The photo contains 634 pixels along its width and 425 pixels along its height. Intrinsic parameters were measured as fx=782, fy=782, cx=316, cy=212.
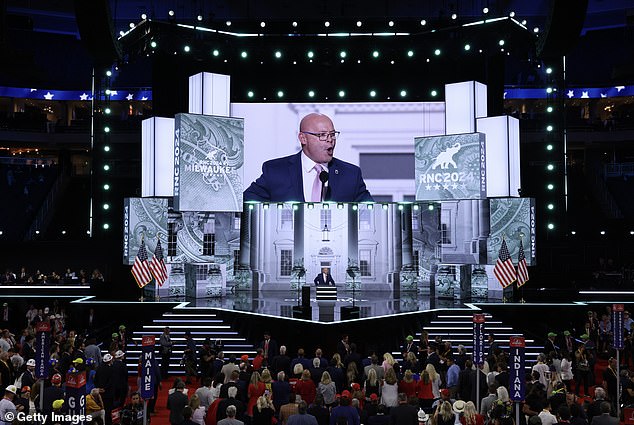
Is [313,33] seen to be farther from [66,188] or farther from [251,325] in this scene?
[66,188]

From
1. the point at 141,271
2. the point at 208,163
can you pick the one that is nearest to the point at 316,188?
the point at 208,163

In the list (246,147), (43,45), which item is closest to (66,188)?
(43,45)

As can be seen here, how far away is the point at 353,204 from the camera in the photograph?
1291 inches

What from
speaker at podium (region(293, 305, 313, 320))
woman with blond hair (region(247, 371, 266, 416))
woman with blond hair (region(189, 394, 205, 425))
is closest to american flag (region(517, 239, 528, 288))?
speaker at podium (region(293, 305, 313, 320))

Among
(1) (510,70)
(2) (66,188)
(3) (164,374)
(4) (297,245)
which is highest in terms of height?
(1) (510,70)

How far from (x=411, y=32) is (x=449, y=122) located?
394 centimetres

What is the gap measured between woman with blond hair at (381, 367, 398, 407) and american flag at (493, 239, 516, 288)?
47.0 ft

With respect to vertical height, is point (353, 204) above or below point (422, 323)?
above

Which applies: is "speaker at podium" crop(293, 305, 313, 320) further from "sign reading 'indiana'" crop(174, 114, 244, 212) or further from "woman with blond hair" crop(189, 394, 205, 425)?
"woman with blond hair" crop(189, 394, 205, 425)

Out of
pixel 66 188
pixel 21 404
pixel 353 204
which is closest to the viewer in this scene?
pixel 21 404

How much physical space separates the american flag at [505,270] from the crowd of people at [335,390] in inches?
294

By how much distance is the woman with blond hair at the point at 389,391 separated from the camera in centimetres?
1352

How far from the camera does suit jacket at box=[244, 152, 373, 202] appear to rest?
3259 cm

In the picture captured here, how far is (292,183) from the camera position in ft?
107
